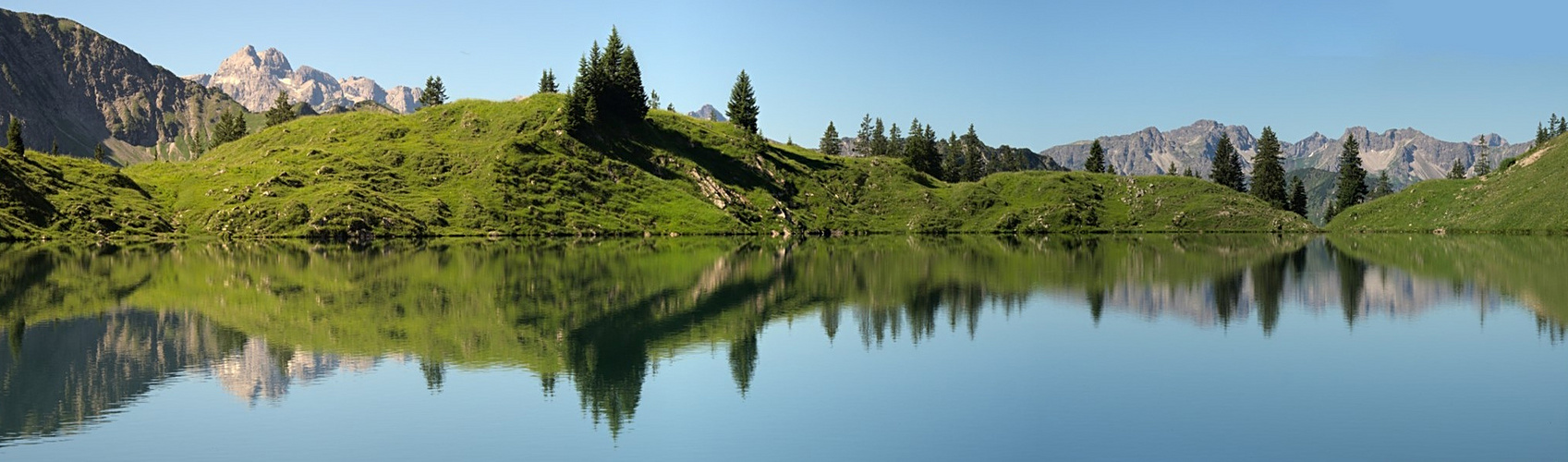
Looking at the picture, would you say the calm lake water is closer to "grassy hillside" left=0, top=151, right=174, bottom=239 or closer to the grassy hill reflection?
the grassy hill reflection

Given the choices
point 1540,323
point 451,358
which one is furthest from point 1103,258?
point 451,358

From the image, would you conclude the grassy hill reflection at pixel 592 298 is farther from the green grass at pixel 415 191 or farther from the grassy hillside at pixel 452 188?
the grassy hillside at pixel 452 188

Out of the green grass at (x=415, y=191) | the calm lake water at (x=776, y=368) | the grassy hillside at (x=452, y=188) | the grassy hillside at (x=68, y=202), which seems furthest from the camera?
the grassy hillside at (x=452, y=188)

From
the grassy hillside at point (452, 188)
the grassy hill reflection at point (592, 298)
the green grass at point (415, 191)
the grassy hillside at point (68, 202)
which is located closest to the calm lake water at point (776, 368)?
the grassy hill reflection at point (592, 298)

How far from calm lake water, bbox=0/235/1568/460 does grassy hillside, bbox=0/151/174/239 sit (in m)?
Result: 80.8

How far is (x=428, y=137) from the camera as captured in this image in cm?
19600

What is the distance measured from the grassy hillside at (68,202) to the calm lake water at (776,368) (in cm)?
8078

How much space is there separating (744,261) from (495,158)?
98.7 metres

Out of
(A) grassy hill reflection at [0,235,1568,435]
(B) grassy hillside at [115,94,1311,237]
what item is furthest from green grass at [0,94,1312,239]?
(A) grassy hill reflection at [0,235,1568,435]

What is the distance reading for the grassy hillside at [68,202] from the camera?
139500mm

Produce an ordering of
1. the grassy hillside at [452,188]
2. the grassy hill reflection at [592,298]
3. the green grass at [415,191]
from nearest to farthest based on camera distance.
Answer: the grassy hill reflection at [592,298] < the green grass at [415,191] < the grassy hillside at [452,188]

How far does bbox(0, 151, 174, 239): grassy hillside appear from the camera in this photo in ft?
458

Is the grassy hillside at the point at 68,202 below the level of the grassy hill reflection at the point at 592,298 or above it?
above

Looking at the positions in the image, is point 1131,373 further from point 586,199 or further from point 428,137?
point 428,137
